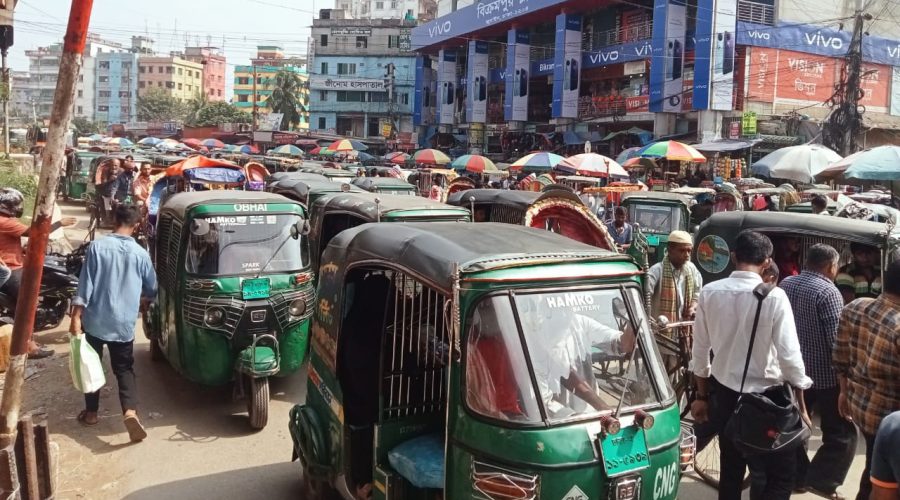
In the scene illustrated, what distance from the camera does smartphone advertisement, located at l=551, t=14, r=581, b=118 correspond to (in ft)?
122

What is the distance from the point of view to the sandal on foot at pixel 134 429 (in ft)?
19.2

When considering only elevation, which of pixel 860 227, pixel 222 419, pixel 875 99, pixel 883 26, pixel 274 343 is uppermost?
pixel 883 26

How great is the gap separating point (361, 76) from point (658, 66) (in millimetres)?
39130

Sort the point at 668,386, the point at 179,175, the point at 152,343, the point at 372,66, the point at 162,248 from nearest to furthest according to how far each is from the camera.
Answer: the point at 668,386
the point at 162,248
the point at 152,343
the point at 179,175
the point at 372,66

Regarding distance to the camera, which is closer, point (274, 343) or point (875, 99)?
point (274, 343)

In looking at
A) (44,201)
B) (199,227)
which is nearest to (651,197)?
(199,227)

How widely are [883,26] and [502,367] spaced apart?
36068 mm

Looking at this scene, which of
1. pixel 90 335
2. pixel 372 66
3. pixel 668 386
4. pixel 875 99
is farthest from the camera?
pixel 372 66

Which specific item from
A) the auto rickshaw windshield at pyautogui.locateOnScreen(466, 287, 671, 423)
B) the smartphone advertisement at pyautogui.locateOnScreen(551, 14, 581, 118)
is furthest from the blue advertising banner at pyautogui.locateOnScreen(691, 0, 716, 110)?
the auto rickshaw windshield at pyautogui.locateOnScreen(466, 287, 671, 423)

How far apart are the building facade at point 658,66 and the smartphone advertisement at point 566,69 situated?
52mm

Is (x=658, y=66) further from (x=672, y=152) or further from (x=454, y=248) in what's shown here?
(x=454, y=248)

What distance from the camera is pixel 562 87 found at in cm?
3719

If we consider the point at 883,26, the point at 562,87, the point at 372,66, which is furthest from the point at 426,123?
the point at 883,26

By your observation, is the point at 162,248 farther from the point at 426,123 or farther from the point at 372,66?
the point at 372,66
